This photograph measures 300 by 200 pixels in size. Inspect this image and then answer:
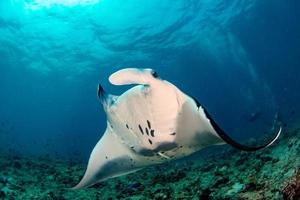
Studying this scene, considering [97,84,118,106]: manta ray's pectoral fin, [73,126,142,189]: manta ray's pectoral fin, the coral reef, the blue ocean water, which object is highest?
the blue ocean water

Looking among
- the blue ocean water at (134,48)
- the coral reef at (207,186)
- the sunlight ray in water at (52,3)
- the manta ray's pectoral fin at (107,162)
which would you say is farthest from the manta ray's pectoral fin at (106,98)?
the sunlight ray in water at (52,3)

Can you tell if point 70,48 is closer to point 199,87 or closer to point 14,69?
point 14,69

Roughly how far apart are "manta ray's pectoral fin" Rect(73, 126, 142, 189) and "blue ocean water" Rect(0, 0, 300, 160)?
13.8 metres

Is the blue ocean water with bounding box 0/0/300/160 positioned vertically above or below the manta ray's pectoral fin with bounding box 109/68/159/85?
above

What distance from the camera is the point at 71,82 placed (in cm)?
4447

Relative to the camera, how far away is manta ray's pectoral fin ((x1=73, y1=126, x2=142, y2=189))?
378 centimetres

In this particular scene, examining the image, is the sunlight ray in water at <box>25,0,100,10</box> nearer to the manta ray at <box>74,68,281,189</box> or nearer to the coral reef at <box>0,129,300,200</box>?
the coral reef at <box>0,129,300,200</box>

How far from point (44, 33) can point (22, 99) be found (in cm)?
3165

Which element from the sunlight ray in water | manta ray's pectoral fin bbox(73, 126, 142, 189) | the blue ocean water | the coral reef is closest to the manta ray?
manta ray's pectoral fin bbox(73, 126, 142, 189)

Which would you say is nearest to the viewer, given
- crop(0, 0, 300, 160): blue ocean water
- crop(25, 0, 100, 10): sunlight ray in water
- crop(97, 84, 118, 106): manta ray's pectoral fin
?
crop(97, 84, 118, 106): manta ray's pectoral fin

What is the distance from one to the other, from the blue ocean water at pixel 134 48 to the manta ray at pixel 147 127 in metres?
13.9

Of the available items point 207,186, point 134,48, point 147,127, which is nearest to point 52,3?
point 134,48

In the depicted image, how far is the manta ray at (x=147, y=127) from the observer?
274 centimetres

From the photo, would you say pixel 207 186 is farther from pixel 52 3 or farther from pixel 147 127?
pixel 52 3
